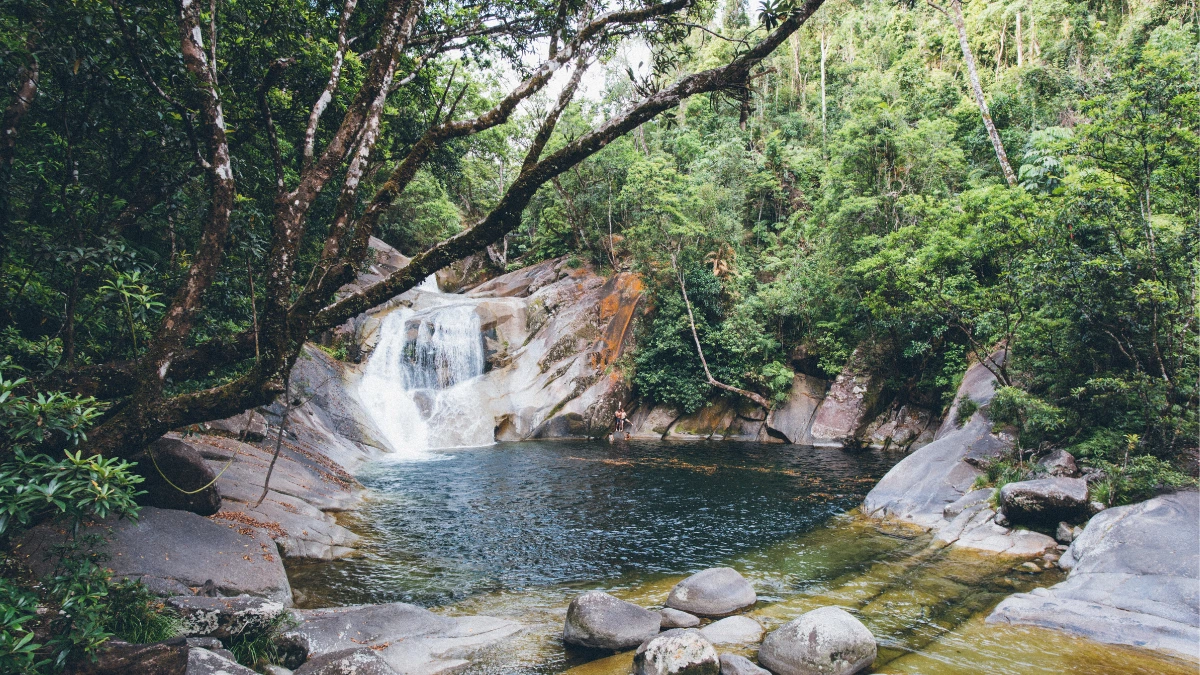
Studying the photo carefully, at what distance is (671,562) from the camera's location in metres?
9.72

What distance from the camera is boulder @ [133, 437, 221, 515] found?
737 centimetres

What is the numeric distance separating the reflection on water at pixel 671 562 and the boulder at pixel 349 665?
4.05ft

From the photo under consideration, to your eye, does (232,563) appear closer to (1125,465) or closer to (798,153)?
(1125,465)

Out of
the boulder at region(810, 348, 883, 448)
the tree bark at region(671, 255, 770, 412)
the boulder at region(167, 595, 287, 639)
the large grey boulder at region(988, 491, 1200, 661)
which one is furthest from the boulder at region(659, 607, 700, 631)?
the tree bark at region(671, 255, 770, 412)

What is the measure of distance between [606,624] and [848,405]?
19943 millimetres

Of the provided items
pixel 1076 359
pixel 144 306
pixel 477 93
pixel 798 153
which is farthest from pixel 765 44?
pixel 798 153

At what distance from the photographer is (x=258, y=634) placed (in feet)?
17.5

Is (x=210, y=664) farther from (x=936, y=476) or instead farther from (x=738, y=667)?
(x=936, y=476)

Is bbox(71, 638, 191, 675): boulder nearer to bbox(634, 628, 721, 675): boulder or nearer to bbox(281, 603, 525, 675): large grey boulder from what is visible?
bbox(281, 603, 525, 675): large grey boulder

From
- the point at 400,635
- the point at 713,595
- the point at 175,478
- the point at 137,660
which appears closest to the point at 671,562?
the point at 713,595

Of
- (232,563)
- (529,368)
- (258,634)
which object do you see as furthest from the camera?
(529,368)

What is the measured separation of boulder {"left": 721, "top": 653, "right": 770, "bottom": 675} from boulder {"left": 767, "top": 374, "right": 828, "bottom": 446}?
1914 centimetres

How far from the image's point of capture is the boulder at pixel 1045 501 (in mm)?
9172

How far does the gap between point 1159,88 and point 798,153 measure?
2620 centimetres
